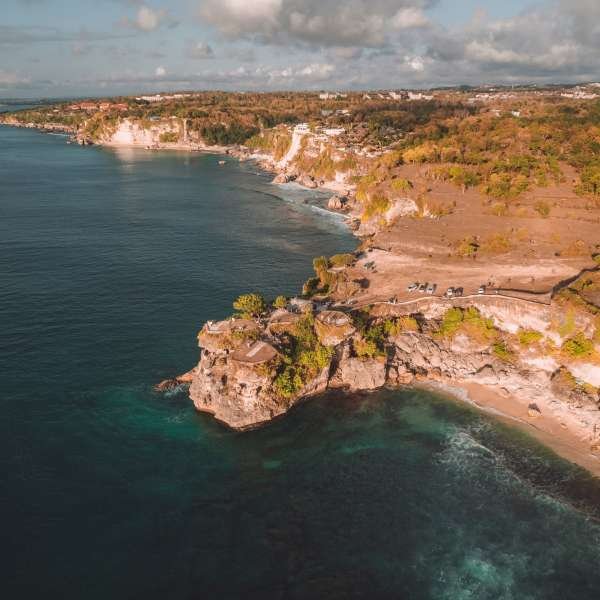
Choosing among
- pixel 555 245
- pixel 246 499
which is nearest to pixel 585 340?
pixel 555 245

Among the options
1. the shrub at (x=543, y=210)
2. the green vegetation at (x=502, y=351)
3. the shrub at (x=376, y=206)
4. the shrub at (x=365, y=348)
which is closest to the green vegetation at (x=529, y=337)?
the green vegetation at (x=502, y=351)

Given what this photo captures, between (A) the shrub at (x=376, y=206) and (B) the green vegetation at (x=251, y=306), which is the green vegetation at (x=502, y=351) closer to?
(B) the green vegetation at (x=251, y=306)

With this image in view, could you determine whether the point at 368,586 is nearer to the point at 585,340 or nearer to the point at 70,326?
the point at 585,340

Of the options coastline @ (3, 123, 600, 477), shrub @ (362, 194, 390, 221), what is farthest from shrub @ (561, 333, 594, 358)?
shrub @ (362, 194, 390, 221)

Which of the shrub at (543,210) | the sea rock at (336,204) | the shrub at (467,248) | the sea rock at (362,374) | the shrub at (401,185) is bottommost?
the sea rock at (362,374)

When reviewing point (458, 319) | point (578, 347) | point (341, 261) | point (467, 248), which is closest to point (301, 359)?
point (458, 319)

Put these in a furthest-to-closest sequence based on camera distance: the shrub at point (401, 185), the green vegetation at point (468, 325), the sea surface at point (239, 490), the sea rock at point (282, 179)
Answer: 1. the sea rock at point (282, 179)
2. the shrub at point (401, 185)
3. the green vegetation at point (468, 325)
4. the sea surface at point (239, 490)

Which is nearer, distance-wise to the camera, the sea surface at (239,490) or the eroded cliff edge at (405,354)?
the sea surface at (239,490)
